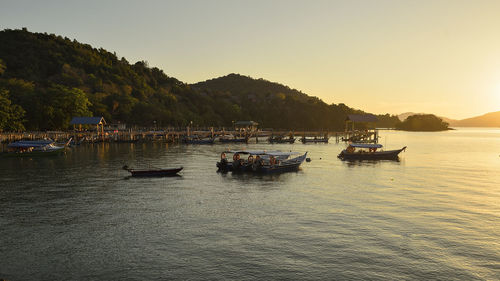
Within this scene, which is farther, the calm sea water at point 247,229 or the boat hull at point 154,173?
the boat hull at point 154,173

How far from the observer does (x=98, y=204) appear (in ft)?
108

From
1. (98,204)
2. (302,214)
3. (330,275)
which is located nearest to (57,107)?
(98,204)

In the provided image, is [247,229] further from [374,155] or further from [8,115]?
[8,115]

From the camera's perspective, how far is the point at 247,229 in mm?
25250

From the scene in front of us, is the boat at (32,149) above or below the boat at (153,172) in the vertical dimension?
above

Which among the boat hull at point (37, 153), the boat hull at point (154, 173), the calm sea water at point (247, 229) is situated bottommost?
the calm sea water at point (247, 229)

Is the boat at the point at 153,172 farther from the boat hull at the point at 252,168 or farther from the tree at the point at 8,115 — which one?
the tree at the point at 8,115

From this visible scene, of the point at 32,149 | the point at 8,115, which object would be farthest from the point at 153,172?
the point at 8,115

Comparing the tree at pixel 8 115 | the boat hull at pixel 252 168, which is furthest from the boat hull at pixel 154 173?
the tree at pixel 8 115

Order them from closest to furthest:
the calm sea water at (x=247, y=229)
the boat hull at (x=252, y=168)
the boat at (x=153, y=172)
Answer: the calm sea water at (x=247, y=229) → the boat at (x=153, y=172) → the boat hull at (x=252, y=168)

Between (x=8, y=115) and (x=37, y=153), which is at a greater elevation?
(x=8, y=115)

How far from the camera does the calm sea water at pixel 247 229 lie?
18.7m

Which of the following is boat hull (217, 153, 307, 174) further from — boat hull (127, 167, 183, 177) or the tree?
the tree

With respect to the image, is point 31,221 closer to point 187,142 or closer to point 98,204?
point 98,204
